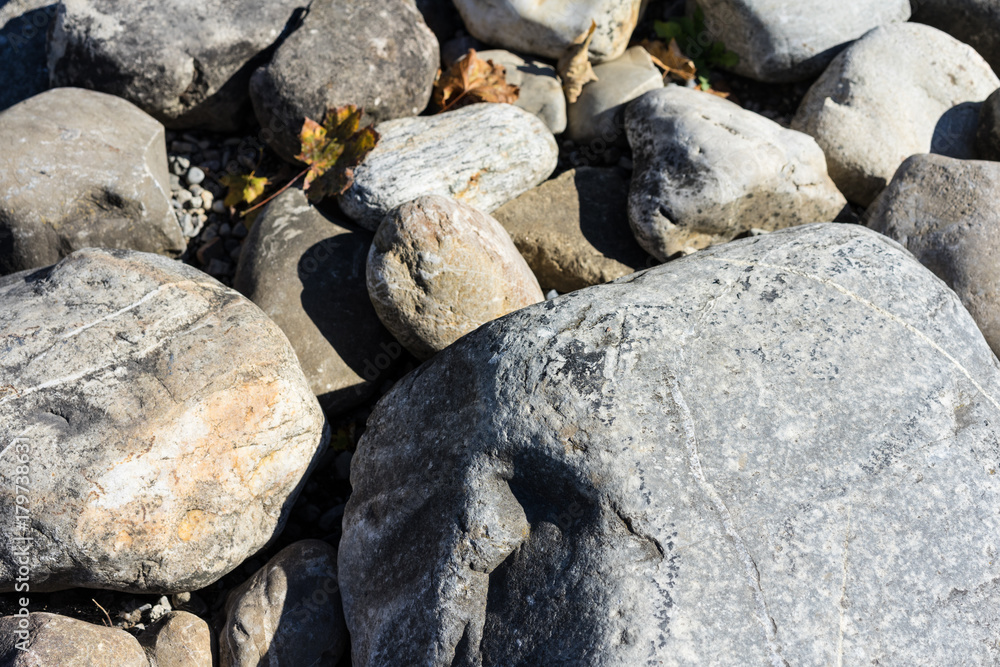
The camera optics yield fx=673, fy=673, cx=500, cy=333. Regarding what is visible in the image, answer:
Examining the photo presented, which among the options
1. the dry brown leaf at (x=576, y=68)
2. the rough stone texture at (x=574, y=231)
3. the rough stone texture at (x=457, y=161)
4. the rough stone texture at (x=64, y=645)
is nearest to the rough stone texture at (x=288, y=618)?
the rough stone texture at (x=64, y=645)

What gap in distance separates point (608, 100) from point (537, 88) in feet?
1.46

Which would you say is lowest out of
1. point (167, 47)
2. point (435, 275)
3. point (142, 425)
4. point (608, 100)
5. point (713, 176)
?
point (713, 176)

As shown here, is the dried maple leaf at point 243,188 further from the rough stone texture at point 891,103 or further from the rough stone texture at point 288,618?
the rough stone texture at point 891,103

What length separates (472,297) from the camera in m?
3.14

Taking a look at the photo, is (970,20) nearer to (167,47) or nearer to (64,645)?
(167,47)

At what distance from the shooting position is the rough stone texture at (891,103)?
3971mm

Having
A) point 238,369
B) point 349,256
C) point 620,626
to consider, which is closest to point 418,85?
point 349,256

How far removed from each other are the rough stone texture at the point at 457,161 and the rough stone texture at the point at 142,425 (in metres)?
0.97

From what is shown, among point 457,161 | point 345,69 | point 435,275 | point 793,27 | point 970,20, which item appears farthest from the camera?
point 970,20

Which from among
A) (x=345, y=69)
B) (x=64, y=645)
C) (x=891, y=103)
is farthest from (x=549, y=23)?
(x=64, y=645)

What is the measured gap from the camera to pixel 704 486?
2123 millimetres

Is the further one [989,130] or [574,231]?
[989,130]

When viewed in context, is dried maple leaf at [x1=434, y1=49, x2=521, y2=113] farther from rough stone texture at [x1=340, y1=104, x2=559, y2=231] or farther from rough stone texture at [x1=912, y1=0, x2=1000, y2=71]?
rough stone texture at [x1=912, y1=0, x2=1000, y2=71]

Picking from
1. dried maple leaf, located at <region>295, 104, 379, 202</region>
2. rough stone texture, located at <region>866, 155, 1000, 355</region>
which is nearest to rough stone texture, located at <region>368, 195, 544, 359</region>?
dried maple leaf, located at <region>295, 104, 379, 202</region>
